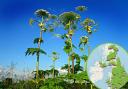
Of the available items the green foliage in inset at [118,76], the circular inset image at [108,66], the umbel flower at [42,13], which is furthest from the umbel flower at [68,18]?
the green foliage in inset at [118,76]

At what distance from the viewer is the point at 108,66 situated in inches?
262

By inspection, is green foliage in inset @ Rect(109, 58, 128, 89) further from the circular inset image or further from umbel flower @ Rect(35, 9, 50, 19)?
umbel flower @ Rect(35, 9, 50, 19)

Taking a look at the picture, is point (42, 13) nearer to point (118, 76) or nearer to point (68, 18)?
point (68, 18)

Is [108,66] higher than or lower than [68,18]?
lower

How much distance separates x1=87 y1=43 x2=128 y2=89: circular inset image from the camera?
6.55 m

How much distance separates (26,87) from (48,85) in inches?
148

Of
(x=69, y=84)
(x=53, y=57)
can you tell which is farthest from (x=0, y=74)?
(x=69, y=84)

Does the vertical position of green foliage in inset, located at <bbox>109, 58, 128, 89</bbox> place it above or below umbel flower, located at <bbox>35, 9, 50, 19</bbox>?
below

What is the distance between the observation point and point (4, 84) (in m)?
15.1

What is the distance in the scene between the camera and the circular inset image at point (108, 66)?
6555 mm

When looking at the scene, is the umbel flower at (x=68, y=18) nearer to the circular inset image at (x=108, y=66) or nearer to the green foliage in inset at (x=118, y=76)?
the circular inset image at (x=108, y=66)

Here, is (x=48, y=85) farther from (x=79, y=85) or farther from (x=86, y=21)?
(x=86, y=21)

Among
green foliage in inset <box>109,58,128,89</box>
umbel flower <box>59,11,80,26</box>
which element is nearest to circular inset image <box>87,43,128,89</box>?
green foliage in inset <box>109,58,128,89</box>

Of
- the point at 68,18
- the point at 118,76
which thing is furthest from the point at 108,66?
the point at 68,18
